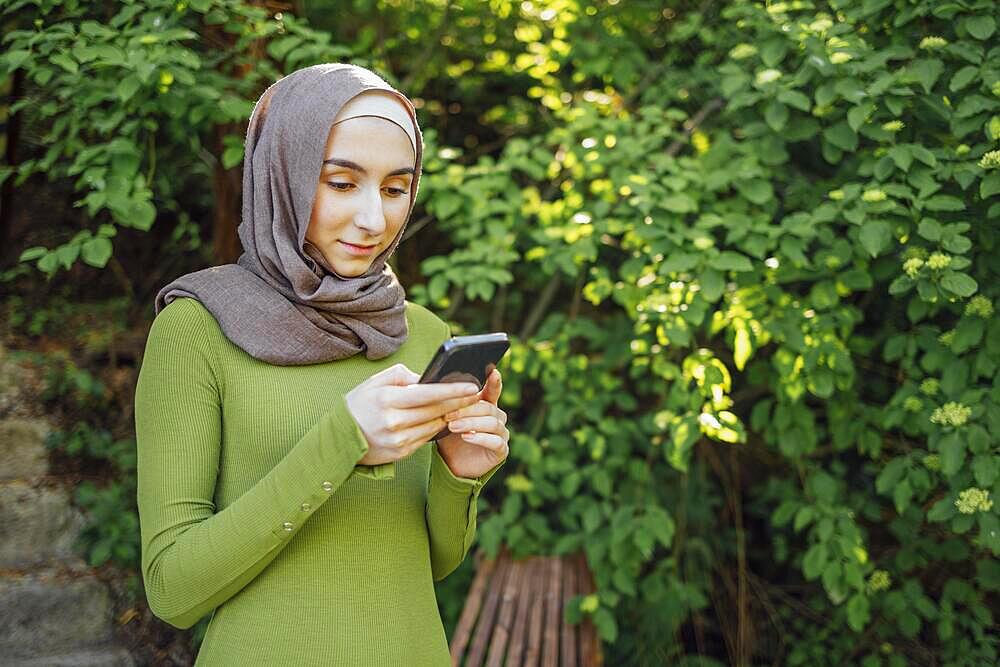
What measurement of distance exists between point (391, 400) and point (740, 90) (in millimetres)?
1915

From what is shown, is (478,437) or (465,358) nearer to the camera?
(465,358)

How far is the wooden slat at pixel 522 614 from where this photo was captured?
9.11ft

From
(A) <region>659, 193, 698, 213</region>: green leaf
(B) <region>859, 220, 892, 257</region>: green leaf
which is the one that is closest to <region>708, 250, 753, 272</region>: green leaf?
(A) <region>659, 193, 698, 213</region>: green leaf

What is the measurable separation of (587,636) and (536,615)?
Result: 0.18 metres

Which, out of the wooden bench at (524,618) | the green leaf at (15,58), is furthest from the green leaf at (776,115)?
the green leaf at (15,58)

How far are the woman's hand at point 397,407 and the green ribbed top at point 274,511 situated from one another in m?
0.02

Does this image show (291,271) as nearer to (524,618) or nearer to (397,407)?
(397,407)

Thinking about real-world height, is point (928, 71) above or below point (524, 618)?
above

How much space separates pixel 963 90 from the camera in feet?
7.75

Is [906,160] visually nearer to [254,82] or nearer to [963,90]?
[963,90]

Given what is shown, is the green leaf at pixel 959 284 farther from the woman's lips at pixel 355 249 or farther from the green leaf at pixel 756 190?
the woman's lips at pixel 355 249

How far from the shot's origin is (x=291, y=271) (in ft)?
4.61

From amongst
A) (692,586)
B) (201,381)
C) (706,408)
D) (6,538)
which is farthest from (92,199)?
(692,586)

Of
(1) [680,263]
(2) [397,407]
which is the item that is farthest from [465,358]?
(1) [680,263]
